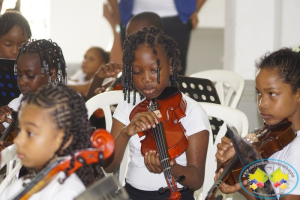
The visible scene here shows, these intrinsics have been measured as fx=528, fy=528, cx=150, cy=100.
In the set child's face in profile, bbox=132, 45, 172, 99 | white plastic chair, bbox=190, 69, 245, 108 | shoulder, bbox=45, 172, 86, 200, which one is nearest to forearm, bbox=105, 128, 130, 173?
child's face in profile, bbox=132, 45, 172, 99

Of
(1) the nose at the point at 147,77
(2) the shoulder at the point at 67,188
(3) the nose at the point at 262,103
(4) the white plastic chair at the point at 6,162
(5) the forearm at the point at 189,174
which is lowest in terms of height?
(5) the forearm at the point at 189,174

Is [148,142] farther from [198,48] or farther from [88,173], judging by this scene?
[198,48]

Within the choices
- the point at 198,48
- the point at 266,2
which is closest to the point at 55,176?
the point at 266,2

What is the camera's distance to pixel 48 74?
244 cm

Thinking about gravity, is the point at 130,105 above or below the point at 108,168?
above

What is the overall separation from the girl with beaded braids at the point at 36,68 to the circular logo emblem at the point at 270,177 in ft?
3.58

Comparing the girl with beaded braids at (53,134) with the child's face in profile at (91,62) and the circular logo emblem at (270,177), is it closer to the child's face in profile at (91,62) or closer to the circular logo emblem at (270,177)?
the circular logo emblem at (270,177)

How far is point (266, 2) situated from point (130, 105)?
1.79 metres

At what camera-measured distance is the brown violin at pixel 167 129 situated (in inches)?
73.6

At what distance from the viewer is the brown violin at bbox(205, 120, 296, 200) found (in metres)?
1.70

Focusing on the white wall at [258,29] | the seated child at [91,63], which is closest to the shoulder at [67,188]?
the white wall at [258,29]

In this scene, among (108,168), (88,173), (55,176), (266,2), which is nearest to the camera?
(55,176)

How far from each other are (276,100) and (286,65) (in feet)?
0.45

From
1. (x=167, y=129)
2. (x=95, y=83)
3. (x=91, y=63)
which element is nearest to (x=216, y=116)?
(x=167, y=129)
